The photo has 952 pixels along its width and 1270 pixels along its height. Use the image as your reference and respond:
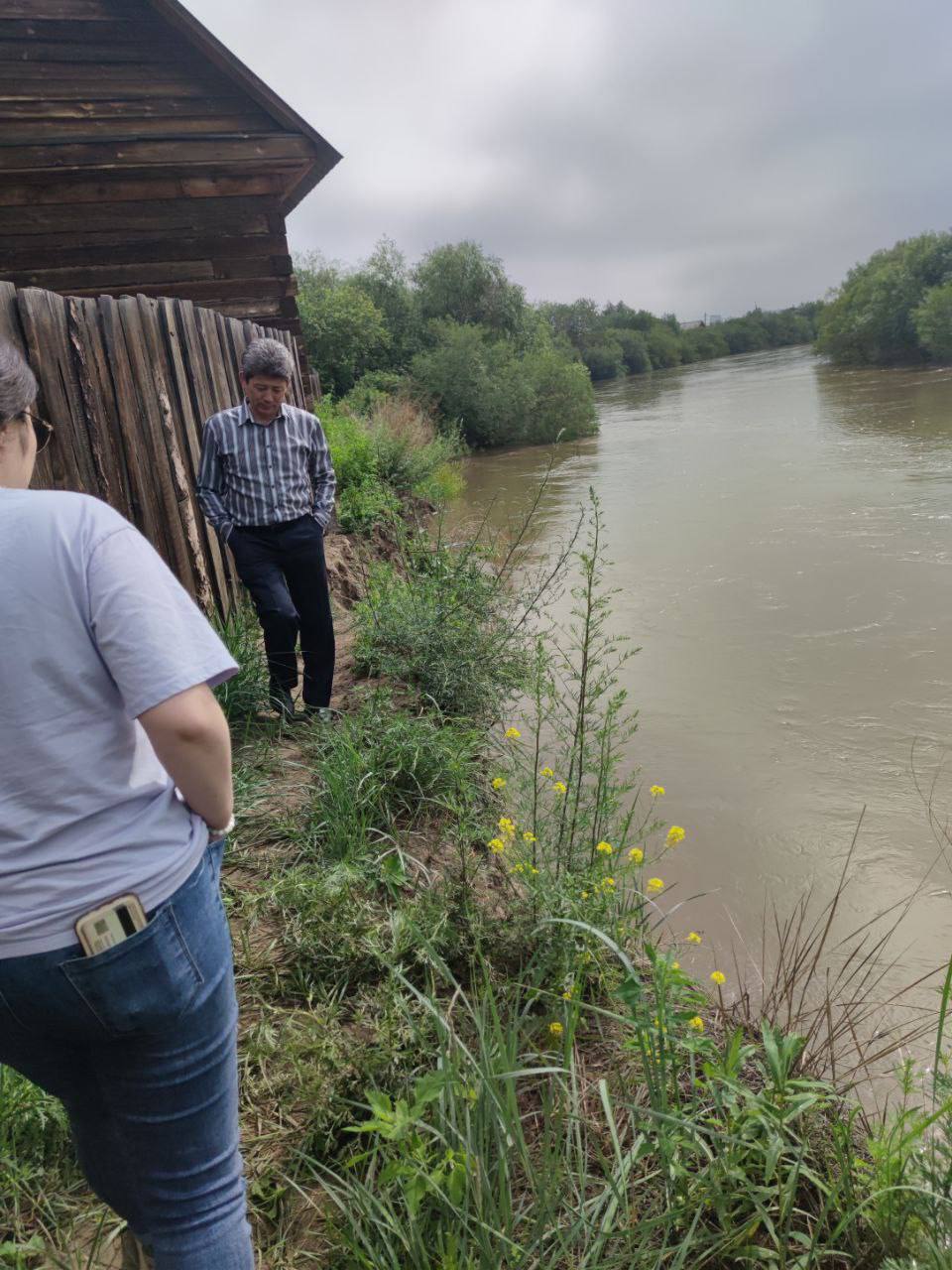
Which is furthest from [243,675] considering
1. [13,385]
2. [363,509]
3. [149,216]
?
[149,216]

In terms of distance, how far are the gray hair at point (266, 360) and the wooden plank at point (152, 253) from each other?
19.4 ft

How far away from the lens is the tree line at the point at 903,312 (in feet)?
103

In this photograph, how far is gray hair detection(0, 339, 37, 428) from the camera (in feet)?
3.84

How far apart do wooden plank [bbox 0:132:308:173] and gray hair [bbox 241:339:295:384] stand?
19.8 feet

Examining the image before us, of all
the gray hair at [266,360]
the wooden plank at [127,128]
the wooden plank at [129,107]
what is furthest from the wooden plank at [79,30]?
the gray hair at [266,360]

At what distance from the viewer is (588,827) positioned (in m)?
3.04

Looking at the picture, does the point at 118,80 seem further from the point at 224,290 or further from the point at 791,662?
the point at 791,662

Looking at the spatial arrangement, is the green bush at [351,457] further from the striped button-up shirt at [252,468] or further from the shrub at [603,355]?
the shrub at [603,355]

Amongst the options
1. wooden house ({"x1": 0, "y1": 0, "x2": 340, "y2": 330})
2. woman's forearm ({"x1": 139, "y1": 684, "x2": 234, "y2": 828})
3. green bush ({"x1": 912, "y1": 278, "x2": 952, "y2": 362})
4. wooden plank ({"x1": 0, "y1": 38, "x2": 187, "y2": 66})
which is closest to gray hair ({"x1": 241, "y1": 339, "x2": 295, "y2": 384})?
woman's forearm ({"x1": 139, "y1": 684, "x2": 234, "y2": 828})

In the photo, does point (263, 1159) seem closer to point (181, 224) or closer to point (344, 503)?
point (344, 503)

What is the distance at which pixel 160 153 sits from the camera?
8.20 metres

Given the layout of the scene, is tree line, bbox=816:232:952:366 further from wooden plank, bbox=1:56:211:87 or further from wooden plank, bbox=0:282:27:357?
wooden plank, bbox=0:282:27:357

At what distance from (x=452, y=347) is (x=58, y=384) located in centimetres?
2245

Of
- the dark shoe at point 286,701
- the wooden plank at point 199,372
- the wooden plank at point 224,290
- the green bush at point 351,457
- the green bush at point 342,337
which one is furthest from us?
the green bush at point 342,337
